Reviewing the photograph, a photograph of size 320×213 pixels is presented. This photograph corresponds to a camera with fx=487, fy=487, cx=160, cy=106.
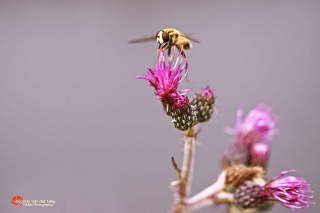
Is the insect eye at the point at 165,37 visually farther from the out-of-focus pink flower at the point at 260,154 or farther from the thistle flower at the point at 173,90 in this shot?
the out-of-focus pink flower at the point at 260,154

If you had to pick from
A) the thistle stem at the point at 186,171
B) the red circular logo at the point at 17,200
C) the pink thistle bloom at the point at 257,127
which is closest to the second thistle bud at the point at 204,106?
the thistle stem at the point at 186,171

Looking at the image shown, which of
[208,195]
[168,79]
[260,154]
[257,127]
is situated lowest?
[208,195]

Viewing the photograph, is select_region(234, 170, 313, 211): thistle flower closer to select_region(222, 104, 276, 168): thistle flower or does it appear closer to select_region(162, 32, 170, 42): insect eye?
select_region(222, 104, 276, 168): thistle flower

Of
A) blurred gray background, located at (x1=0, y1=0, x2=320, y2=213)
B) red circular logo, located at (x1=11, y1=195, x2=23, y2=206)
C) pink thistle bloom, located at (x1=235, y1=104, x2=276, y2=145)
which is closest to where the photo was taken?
red circular logo, located at (x1=11, y1=195, x2=23, y2=206)


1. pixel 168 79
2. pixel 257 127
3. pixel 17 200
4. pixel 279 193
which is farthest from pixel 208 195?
pixel 17 200

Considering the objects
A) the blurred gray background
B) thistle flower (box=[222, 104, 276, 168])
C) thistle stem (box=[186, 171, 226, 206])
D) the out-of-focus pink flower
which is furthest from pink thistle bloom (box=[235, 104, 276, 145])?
the blurred gray background

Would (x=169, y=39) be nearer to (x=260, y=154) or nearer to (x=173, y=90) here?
(x=173, y=90)
